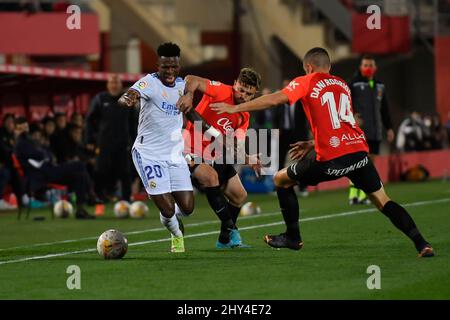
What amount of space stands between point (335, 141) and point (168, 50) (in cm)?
203

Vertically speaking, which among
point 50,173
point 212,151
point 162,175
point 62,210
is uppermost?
point 212,151

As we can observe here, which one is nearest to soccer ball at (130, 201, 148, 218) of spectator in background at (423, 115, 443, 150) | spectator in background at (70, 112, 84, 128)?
spectator in background at (70, 112, 84, 128)

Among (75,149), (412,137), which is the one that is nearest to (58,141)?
(75,149)

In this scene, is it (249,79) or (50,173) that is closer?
(249,79)

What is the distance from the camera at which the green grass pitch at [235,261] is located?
35.2ft

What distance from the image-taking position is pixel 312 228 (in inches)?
670

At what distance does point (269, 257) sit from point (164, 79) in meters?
2.21

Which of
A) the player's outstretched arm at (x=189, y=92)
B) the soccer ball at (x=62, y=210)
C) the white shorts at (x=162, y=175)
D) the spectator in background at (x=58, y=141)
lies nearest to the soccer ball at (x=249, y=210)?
the soccer ball at (x=62, y=210)

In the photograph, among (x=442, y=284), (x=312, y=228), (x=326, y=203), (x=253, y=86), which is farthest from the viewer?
(x=326, y=203)

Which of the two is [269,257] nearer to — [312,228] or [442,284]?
[442,284]

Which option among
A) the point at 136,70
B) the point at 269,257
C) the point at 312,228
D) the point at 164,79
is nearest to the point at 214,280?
the point at 269,257

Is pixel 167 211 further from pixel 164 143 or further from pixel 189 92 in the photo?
pixel 189 92

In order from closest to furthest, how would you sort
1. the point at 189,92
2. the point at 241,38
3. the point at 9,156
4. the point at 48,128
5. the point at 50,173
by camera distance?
the point at 189,92
the point at 50,173
the point at 9,156
the point at 48,128
the point at 241,38

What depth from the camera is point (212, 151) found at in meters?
14.6
